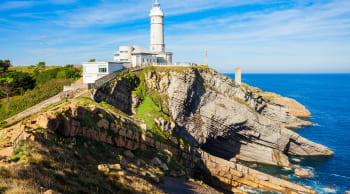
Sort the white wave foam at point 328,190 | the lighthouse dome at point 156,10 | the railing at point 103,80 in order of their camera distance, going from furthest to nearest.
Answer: the lighthouse dome at point 156,10 → the white wave foam at point 328,190 → the railing at point 103,80

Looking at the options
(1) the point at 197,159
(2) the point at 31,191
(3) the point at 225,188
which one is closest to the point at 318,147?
(3) the point at 225,188

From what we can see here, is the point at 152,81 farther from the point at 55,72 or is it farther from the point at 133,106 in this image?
the point at 55,72

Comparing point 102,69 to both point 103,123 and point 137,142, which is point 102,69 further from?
point 103,123

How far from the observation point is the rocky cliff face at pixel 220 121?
40125 mm

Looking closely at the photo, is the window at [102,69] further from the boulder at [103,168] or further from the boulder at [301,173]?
the boulder at [301,173]

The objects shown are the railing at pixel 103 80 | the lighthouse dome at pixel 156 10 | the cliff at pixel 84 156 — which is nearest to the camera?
the cliff at pixel 84 156

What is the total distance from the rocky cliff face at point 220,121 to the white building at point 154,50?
33.1ft

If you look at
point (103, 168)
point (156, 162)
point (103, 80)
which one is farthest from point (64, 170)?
point (103, 80)

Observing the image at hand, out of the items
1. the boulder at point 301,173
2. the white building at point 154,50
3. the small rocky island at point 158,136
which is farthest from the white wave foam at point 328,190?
the white building at point 154,50

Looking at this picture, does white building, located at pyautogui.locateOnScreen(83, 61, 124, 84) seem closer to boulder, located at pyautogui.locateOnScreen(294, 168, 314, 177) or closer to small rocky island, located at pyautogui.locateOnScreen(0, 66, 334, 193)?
small rocky island, located at pyautogui.locateOnScreen(0, 66, 334, 193)

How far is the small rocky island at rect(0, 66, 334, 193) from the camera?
1230 cm

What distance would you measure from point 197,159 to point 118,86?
16484 mm

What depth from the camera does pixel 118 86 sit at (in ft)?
111

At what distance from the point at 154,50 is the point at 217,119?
87.2ft
